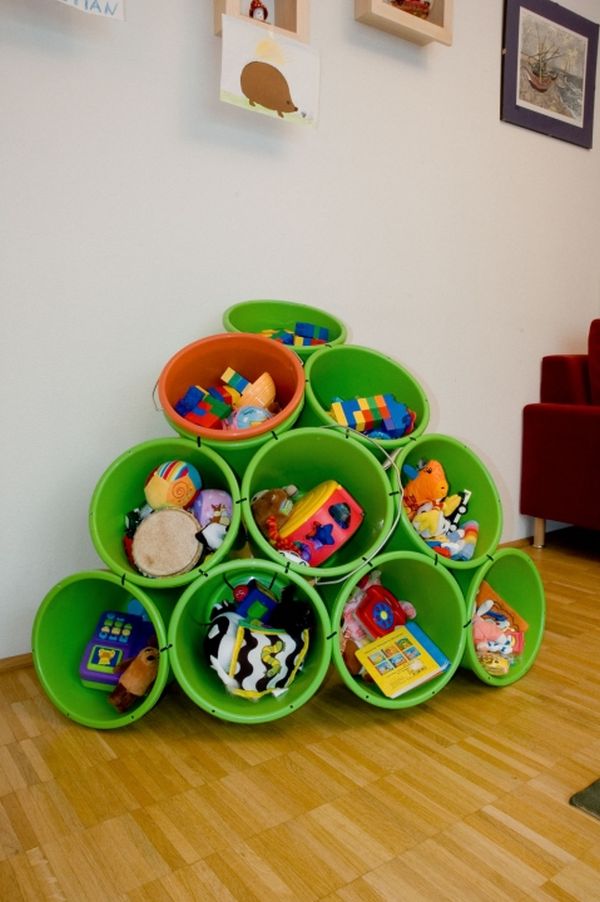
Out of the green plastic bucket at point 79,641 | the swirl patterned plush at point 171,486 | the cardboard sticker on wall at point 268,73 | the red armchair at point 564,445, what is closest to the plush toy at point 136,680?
the green plastic bucket at point 79,641

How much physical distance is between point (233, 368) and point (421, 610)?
0.60 meters

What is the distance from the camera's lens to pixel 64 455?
1.44 m

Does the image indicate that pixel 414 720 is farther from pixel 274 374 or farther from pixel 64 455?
pixel 64 455

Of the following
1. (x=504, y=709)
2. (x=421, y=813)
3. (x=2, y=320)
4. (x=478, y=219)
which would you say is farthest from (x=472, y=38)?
(x=421, y=813)

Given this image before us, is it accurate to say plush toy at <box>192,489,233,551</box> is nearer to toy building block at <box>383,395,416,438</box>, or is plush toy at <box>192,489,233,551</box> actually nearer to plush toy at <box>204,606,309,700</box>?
plush toy at <box>204,606,309,700</box>

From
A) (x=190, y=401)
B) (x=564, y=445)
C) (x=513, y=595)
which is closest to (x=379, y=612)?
(x=513, y=595)

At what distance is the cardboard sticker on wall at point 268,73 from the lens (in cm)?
143

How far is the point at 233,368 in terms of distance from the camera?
4.62ft

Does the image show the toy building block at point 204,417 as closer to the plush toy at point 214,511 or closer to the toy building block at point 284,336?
the plush toy at point 214,511

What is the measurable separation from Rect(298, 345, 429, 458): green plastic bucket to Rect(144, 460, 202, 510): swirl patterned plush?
0.25 meters

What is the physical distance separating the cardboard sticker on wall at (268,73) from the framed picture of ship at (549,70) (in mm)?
775

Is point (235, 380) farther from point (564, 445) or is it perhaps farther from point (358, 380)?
point (564, 445)

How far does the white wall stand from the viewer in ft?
4.48

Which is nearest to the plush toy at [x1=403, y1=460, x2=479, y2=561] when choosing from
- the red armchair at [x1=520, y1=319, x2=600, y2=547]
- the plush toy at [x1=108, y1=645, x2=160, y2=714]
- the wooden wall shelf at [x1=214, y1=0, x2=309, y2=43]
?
the plush toy at [x1=108, y1=645, x2=160, y2=714]
